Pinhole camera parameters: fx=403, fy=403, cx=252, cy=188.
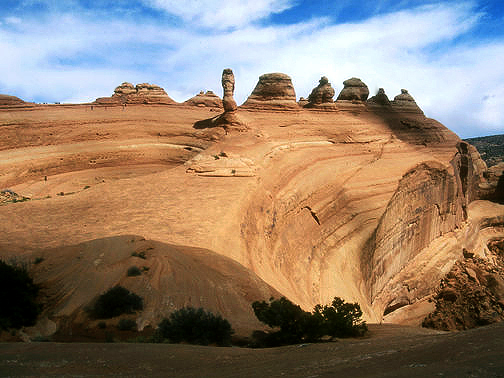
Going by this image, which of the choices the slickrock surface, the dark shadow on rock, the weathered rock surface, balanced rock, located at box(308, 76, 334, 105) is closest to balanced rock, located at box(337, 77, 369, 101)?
the slickrock surface

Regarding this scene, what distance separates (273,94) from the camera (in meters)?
24.6

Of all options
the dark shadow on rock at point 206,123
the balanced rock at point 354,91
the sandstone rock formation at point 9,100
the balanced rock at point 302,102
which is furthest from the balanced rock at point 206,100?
the sandstone rock formation at point 9,100

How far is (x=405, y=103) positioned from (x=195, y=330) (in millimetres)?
27336

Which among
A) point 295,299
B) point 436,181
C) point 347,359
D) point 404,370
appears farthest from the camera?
point 436,181

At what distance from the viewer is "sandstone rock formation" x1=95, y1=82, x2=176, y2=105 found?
2484 centimetres

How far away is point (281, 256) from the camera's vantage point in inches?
557

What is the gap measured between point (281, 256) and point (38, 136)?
50.1 ft

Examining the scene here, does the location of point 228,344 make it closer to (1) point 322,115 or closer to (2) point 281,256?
(2) point 281,256

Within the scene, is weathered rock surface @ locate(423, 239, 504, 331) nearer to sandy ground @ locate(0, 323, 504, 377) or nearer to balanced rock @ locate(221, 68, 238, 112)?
balanced rock @ locate(221, 68, 238, 112)

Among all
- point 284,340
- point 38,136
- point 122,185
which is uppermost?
point 38,136

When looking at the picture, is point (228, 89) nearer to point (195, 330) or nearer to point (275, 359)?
point (195, 330)

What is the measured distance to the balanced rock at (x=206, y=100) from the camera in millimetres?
26922

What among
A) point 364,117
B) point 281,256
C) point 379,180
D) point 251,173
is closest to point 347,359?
point 281,256

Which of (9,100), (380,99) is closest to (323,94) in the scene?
(380,99)
